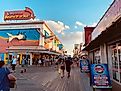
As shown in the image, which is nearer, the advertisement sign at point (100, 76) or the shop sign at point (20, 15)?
the advertisement sign at point (100, 76)

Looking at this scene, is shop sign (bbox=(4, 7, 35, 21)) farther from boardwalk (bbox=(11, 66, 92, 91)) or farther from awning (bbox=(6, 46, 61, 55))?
boardwalk (bbox=(11, 66, 92, 91))

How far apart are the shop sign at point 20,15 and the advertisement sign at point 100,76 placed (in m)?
43.2

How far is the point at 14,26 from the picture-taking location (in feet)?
163

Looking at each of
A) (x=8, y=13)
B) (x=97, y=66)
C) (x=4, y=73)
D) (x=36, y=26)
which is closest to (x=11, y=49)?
(x=36, y=26)

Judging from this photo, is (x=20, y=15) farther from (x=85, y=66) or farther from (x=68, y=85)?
(x=68, y=85)

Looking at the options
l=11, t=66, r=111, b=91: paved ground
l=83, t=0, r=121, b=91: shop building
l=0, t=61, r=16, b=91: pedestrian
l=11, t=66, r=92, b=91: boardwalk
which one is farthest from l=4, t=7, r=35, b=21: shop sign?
l=0, t=61, r=16, b=91: pedestrian

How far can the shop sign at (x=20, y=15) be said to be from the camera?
5159 cm

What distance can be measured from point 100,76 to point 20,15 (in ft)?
146

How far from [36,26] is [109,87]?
39.6 meters

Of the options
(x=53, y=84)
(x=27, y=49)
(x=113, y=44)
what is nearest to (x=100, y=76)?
(x=53, y=84)

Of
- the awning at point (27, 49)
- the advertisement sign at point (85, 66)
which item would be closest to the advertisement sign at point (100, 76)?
the advertisement sign at point (85, 66)

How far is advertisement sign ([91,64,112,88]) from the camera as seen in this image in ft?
31.5

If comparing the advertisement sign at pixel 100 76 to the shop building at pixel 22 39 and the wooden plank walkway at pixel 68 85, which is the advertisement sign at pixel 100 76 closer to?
the wooden plank walkway at pixel 68 85

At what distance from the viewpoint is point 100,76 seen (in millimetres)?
9641
